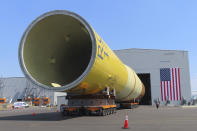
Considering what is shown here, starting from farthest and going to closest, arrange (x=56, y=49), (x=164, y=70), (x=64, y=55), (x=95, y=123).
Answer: (x=164, y=70) < (x=64, y=55) < (x=56, y=49) < (x=95, y=123)

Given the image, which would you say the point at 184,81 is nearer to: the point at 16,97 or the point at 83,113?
the point at 83,113

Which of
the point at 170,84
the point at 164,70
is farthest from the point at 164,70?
the point at 170,84

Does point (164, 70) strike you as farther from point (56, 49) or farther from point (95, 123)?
point (95, 123)

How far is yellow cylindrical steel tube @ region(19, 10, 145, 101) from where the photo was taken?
12.0 metres

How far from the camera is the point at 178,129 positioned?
29.7 feet

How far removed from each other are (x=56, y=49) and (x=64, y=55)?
978mm

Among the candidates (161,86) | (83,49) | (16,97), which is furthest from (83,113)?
(16,97)

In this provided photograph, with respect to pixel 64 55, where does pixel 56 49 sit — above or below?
above

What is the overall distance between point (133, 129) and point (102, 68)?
456cm

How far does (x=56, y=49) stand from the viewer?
1423 centimetres

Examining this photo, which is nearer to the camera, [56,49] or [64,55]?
[56,49]

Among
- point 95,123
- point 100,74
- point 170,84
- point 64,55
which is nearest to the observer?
point 95,123

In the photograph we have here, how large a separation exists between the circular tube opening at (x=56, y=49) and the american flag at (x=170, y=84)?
93.8ft

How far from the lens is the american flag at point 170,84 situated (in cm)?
4041
